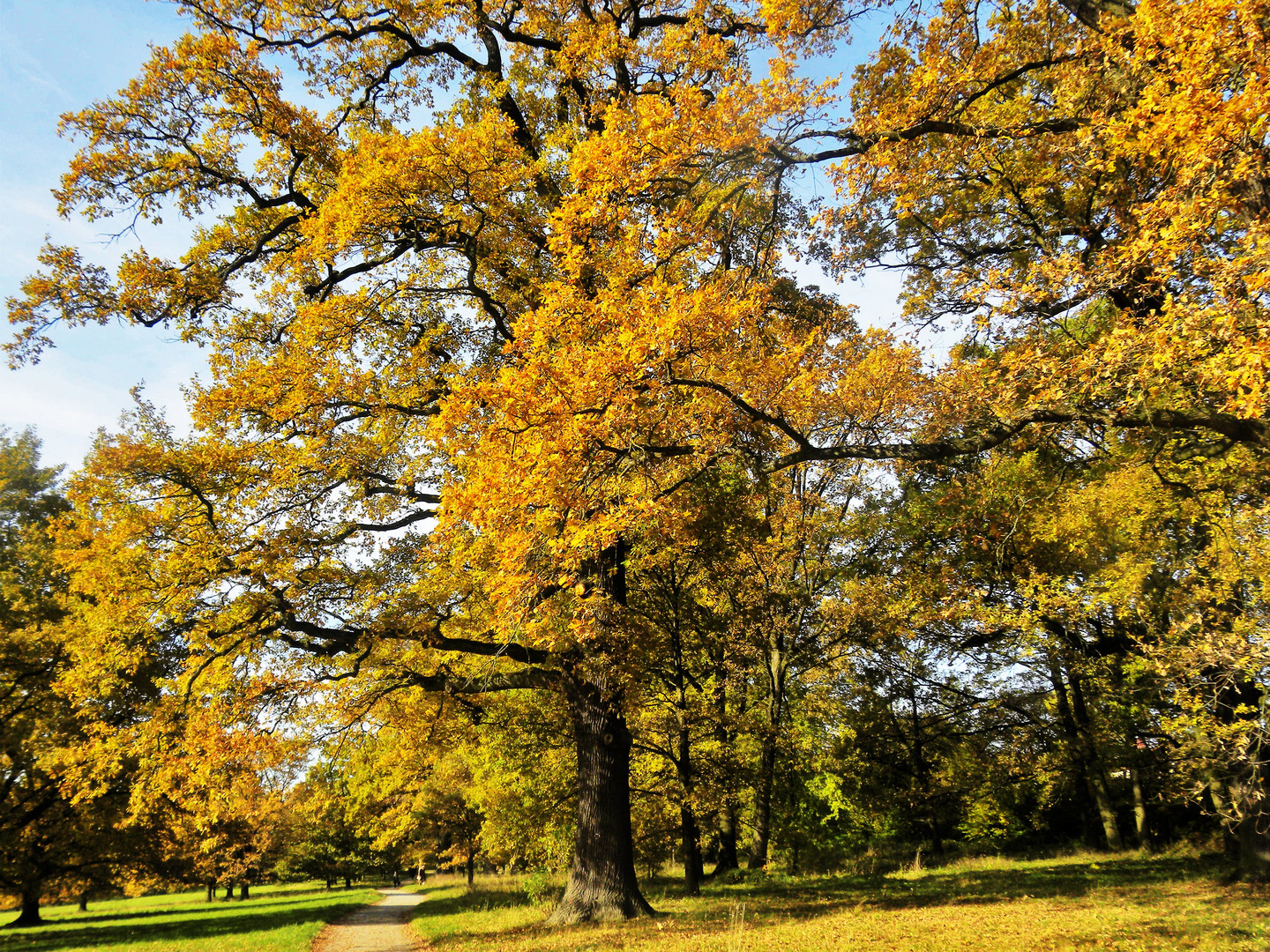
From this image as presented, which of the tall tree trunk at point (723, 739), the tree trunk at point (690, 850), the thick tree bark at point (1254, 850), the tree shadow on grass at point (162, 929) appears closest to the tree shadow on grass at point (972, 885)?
the tree trunk at point (690, 850)

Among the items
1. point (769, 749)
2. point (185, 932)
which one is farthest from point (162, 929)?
point (769, 749)

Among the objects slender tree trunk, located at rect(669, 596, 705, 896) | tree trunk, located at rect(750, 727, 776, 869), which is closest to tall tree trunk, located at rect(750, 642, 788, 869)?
tree trunk, located at rect(750, 727, 776, 869)

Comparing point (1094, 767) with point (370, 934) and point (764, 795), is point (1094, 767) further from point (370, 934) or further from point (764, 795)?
point (370, 934)

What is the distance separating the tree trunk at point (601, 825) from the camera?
1137cm

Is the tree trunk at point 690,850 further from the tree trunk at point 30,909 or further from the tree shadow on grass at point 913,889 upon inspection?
the tree trunk at point 30,909

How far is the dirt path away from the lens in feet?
44.6

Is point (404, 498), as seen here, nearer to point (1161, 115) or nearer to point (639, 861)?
point (1161, 115)

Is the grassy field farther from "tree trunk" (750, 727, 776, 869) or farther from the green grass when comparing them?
the green grass

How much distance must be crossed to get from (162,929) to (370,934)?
9.41m

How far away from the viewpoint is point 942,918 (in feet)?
32.6

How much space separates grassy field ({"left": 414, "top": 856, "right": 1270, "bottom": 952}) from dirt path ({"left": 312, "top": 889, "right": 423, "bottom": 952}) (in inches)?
23.8

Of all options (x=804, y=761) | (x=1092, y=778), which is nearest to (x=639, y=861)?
(x=804, y=761)

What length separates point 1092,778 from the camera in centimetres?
1920

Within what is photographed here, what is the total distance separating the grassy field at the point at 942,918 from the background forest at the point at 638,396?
139 cm
